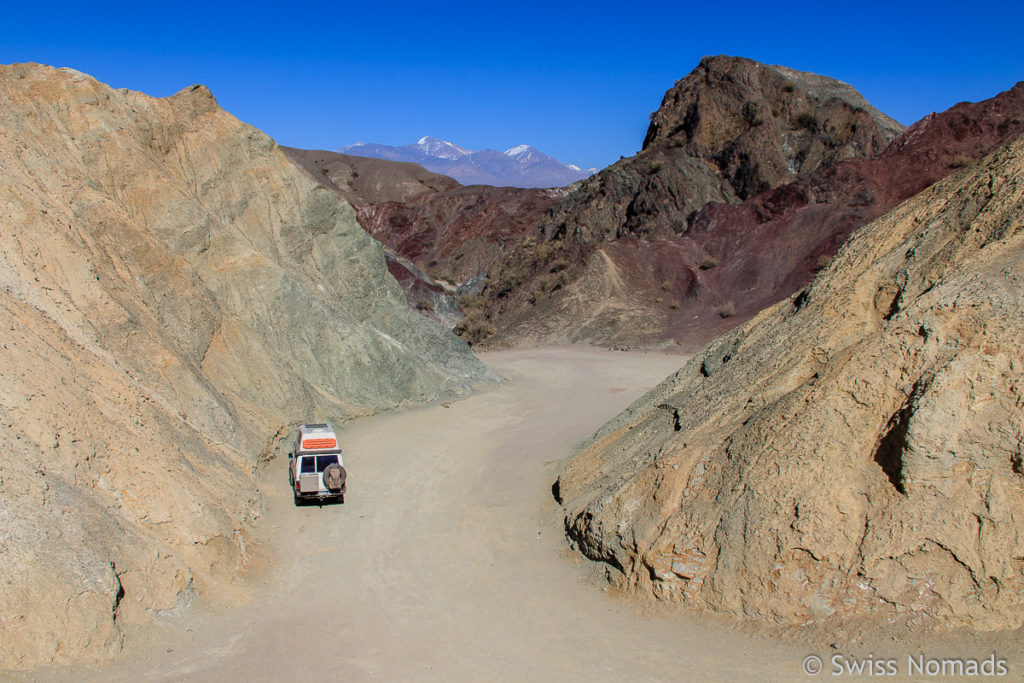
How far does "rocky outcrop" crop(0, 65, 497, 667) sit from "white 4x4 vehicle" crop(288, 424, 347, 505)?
83cm

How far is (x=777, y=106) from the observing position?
5291 centimetres

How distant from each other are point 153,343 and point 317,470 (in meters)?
3.89

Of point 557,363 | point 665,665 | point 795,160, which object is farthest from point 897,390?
point 795,160

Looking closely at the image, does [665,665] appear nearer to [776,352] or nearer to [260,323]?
[776,352]

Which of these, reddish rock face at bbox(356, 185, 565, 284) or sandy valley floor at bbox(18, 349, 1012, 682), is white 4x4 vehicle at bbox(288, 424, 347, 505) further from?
reddish rock face at bbox(356, 185, 565, 284)

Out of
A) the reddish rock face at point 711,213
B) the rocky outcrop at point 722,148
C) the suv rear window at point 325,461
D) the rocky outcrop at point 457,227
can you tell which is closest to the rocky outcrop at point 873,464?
the suv rear window at point 325,461

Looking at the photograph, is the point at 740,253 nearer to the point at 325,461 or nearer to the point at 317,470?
the point at 325,461

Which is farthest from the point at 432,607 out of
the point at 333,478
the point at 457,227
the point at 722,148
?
the point at 457,227

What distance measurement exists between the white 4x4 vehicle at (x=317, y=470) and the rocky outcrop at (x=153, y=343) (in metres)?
0.83

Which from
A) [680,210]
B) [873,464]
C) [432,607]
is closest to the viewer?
[873,464]

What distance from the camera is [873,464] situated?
8.74 m

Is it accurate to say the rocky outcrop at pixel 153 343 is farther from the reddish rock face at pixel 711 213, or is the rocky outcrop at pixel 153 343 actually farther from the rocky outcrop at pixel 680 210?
the reddish rock face at pixel 711 213

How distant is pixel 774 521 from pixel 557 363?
2136 cm

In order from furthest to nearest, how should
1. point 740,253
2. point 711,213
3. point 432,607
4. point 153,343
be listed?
point 711,213
point 740,253
point 153,343
point 432,607
